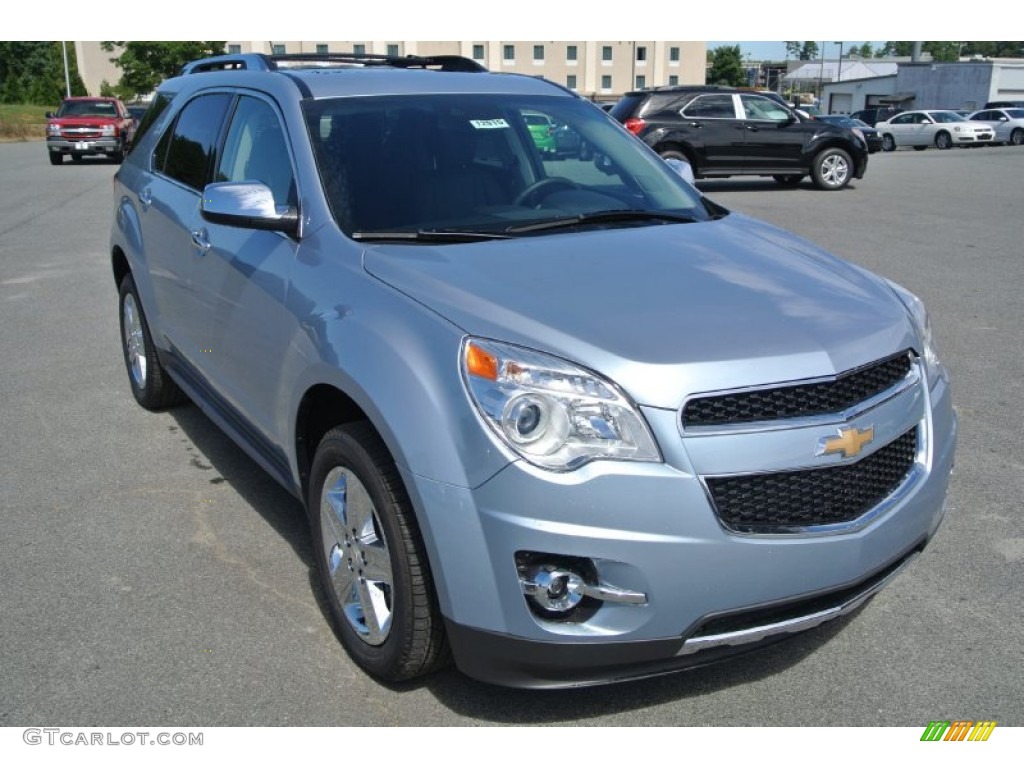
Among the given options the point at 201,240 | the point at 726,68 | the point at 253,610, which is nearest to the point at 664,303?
the point at 253,610

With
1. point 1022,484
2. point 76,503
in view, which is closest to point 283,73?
point 76,503

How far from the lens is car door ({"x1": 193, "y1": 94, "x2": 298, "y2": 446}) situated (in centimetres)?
370

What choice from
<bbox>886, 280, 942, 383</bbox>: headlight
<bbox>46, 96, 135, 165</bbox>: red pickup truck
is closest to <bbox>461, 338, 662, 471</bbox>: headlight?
<bbox>886, 280, 942, 383</bbox>: headlight

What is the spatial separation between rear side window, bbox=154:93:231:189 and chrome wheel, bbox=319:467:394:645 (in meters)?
2.08

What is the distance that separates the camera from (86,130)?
93.7ft

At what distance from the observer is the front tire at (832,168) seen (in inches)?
773

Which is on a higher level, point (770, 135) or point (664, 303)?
point (664, 303)

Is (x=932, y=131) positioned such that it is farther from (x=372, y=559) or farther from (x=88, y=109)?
(x=372, y=559)

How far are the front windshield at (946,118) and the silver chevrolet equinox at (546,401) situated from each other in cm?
4065


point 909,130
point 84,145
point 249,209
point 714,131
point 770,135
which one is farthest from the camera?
point 909,130

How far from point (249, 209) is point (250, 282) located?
34cm

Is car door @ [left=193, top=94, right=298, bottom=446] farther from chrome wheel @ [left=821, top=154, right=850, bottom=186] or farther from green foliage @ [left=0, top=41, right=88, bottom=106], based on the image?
green foliage @ [left=0, top=41, right=88, bottom=106]

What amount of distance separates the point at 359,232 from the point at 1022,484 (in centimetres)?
325

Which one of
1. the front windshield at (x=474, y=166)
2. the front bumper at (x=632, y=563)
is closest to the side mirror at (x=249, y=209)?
the front windshield at (x=474, y=166)
